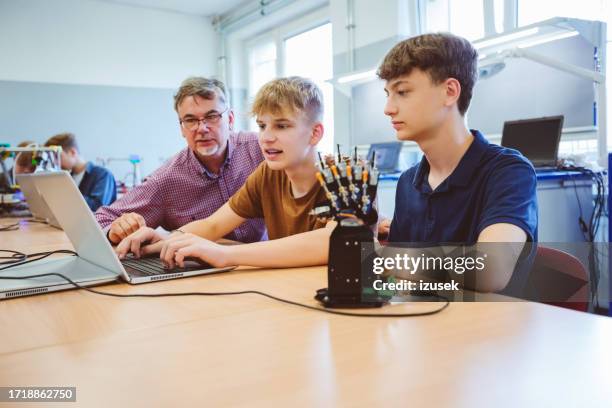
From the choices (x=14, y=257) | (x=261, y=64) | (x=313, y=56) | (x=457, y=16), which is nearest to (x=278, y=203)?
(x=14, y=257)

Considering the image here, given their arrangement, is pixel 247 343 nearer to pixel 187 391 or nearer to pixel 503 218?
pixel 187 391

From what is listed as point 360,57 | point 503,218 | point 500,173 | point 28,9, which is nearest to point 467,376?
point 503,218

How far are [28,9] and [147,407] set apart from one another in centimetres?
538

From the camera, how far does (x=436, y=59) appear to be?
1156 mm

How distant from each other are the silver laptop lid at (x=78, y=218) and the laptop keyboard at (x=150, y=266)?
68 mm

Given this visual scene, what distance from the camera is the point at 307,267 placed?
1.08 meters

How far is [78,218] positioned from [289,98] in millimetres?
549

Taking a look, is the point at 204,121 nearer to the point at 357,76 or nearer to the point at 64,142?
the point at 357,76

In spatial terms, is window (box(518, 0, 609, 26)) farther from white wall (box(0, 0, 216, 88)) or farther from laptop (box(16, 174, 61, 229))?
white wall (box(0, 0, 216, 88))

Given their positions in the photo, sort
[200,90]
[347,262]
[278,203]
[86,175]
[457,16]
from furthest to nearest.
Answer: [457,16], [86,175], [200,90], [278,203], [347,262]

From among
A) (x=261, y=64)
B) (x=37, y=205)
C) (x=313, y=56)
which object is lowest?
(x=37, y=205)

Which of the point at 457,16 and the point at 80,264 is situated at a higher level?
the point at 457,16

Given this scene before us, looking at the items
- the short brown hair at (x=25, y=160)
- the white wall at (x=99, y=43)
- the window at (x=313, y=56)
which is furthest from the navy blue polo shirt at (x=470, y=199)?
the white wall at (x=99, y=43)

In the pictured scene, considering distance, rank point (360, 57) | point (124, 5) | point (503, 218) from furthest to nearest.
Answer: point (124, 5), point (360, 57), point (503, 218)
